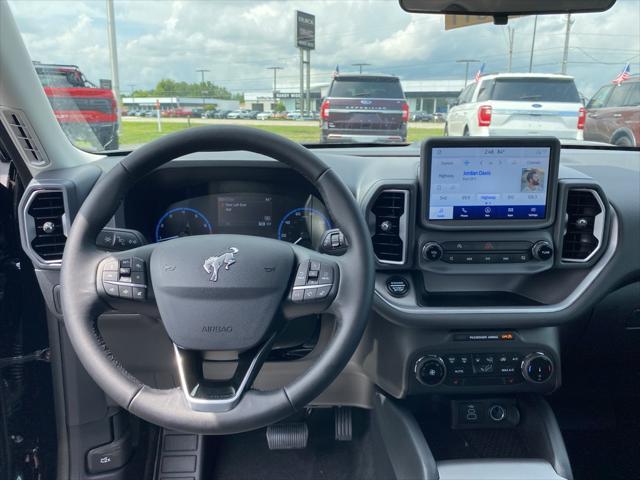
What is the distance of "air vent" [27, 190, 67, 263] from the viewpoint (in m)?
2.08

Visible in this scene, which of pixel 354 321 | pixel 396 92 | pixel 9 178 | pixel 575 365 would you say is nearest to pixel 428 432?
pixel 575 365

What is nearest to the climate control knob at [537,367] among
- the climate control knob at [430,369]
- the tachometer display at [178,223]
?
the climate control knob at [430,369]

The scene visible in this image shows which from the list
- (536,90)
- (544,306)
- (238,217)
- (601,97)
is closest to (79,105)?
(238,217)

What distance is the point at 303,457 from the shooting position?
9.66 ft

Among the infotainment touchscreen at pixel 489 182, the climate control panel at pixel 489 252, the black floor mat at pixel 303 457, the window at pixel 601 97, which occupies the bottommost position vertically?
the black floor mat at pixel 303 457

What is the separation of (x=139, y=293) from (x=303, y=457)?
5.47 ft

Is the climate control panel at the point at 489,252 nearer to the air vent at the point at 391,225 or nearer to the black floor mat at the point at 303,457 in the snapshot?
the air vent at the point at 391,225

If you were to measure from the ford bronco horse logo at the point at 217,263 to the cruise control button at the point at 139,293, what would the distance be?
18 cm

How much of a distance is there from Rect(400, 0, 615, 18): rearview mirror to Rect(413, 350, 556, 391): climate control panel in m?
1.25

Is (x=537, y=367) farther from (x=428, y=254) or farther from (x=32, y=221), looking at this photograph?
(x=32, y=221)

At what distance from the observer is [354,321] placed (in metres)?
1.59

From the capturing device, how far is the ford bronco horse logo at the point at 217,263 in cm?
160

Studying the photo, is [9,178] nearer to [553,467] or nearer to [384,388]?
[384,388]

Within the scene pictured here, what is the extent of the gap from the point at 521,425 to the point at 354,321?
134 centimetres
